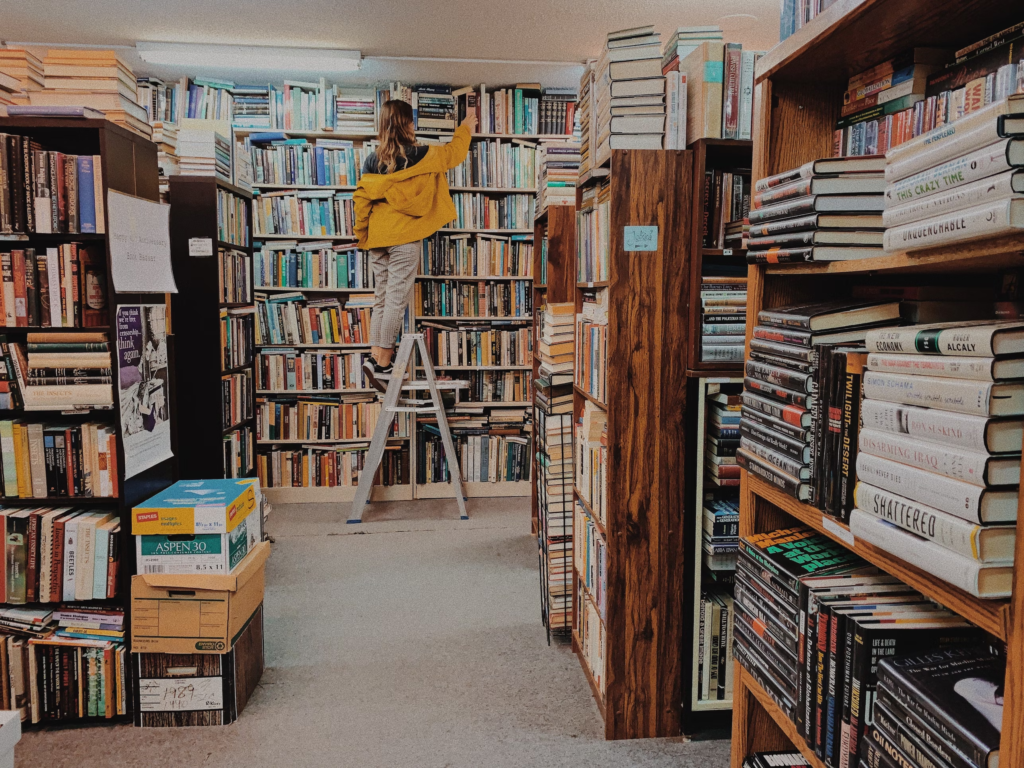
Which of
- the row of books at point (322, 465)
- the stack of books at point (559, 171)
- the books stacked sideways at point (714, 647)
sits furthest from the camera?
the row of books at point (322, 465)

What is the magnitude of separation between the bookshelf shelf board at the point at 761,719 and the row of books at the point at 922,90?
0.93m

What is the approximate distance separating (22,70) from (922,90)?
8.33ft

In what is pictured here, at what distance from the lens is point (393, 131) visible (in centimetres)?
407

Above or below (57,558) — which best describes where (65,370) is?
above

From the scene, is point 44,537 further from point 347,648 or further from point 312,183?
point 312,183

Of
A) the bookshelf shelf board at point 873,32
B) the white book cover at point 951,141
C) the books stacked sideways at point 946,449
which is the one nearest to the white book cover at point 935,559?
the books stacked sideways at point 946,449

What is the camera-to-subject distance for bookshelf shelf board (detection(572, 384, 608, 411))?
2156 mm

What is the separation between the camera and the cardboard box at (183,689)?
221 cm

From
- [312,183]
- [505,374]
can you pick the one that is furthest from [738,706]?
[312,183]

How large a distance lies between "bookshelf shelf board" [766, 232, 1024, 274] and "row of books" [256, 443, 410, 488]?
154 inches

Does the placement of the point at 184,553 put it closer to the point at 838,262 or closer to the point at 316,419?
the point at 838,262

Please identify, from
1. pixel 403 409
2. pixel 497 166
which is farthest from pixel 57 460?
pixel 497 166

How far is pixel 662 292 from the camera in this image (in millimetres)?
2055

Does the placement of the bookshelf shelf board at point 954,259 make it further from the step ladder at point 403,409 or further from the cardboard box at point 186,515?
the step ladder at point 403,409
